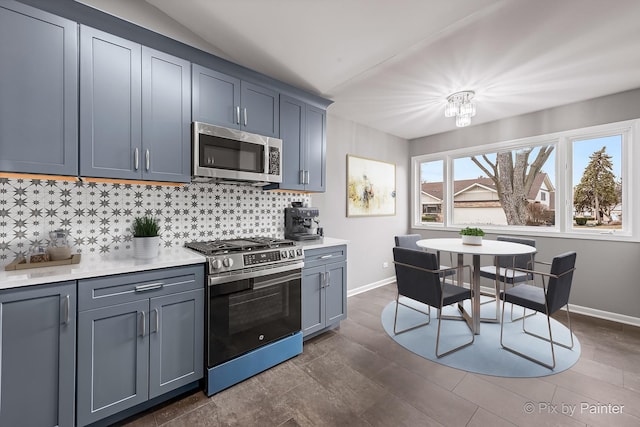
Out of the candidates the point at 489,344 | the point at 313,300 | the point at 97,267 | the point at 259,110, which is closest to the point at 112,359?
the point at 97,267

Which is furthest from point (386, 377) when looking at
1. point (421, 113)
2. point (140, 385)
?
point (421, 113)

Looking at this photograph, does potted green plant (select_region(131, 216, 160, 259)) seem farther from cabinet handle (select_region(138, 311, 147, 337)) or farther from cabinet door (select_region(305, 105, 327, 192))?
cabinet door (select_region(305, 105, 327, 192))

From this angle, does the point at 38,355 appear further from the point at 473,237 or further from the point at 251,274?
the point at 473,237

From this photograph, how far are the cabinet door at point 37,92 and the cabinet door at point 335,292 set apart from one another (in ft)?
7.06

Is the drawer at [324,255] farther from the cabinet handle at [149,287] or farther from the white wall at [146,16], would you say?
the white wall at [146,16]

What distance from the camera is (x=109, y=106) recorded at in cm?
174

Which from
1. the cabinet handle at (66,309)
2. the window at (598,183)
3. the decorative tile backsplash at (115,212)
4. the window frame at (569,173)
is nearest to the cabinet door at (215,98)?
the decorative tile backsplash at (115,212)

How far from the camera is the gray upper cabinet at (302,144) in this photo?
2691 mm

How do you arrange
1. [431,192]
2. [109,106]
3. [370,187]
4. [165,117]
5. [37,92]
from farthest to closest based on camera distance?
1. [431,192]
2. [370,187]
3. [165,117]
4. [109,106]
5. [37,92]

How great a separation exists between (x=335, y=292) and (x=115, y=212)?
6.69ft

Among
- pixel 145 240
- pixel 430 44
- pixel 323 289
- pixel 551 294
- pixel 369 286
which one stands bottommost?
pixel 369 286

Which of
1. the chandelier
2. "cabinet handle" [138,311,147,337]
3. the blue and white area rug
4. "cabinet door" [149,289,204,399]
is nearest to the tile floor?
the blue and white area rug

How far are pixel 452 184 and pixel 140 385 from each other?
186 inches

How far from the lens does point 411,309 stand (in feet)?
11.1
